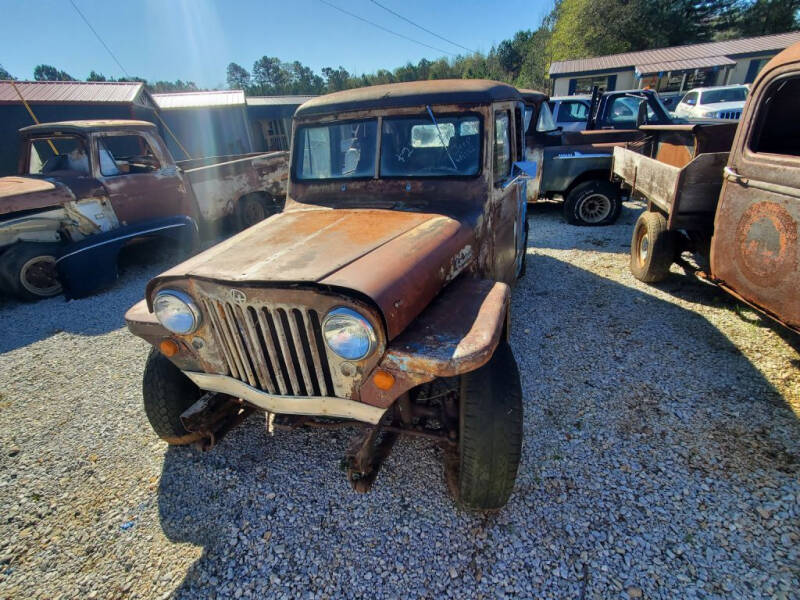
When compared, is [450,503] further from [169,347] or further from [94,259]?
[94,259]

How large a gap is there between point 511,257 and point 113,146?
46.7 feet

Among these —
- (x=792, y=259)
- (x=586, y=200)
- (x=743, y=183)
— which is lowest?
(x=586, y=200)

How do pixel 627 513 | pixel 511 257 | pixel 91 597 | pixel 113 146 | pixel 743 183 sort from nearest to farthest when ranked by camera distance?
1. pixel 91 597
2. pixel 627 513
3. pixel 743 183
4. pixel 511 257
5. pixel 113 146

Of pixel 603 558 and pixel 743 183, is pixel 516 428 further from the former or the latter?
pixel 743 183

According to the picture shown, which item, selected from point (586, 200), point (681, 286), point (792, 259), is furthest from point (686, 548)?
point (586, 200)

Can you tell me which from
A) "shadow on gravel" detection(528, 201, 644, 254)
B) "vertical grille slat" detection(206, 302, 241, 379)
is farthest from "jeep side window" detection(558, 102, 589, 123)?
"vertical grille slat" detection(206, 302, 241, 379)

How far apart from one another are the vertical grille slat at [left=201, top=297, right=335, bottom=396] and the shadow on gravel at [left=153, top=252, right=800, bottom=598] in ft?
2.68

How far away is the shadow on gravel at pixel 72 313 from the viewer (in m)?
4.46

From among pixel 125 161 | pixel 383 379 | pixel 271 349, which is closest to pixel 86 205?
pixel 125 161

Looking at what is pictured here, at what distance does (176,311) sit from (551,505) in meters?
2.19

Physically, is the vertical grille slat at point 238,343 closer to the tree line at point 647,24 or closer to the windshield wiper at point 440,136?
the windshield wiper at point 440,136

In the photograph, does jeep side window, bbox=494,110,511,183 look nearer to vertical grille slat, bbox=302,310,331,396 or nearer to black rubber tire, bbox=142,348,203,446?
vertical grille slat, bbox=302,310,331,396

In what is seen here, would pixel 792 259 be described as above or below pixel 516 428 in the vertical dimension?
above

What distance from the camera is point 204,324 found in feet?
6.26
